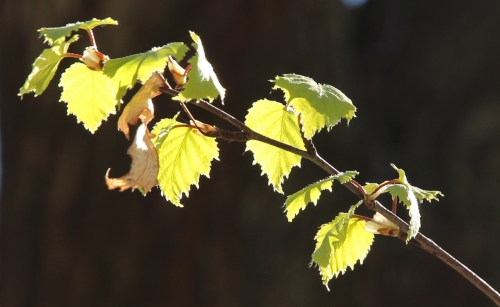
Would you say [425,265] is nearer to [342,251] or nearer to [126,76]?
[342,251]

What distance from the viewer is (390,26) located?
401 centimetres

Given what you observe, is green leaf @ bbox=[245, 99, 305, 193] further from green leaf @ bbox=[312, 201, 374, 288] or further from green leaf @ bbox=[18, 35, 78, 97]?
green leaf @ bbox=[18, 35, 78, 97]

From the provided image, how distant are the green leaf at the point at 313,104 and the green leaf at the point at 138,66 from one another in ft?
0.40

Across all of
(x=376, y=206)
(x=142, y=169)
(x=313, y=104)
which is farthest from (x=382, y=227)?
(x=142, y=169)

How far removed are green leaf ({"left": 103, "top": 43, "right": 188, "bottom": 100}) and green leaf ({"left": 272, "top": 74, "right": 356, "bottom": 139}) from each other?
123 millimetres

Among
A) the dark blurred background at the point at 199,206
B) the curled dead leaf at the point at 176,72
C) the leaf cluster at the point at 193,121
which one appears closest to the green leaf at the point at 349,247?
the leaf cluster at the point at 193,121

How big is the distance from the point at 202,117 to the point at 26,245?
→ 39.6 inches

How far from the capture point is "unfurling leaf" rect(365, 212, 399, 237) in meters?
0.74

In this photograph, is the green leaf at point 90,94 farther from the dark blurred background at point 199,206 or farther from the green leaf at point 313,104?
the dark blurred background at point 199,206

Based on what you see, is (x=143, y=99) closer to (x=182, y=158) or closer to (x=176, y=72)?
(x=176, y=72)

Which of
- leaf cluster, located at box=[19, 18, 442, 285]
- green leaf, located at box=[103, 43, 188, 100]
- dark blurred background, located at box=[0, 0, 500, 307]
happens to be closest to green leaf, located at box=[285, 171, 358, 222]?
leaf cluster, located at box=[19, 18, 442, 285]

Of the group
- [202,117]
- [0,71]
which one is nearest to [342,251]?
[202,117]

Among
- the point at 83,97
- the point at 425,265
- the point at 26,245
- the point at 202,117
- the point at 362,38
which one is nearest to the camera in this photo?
the point at 83,97

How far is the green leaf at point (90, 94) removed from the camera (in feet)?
2.42
